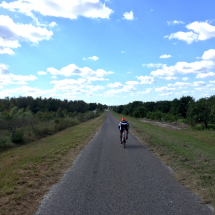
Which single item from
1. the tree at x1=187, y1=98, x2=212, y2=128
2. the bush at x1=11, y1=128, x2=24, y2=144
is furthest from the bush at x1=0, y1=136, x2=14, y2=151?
the tree at x1=187, y1=98, x2=212, y2=128

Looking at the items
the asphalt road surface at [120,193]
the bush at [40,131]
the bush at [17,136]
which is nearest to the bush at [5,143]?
the bush at [17,136]

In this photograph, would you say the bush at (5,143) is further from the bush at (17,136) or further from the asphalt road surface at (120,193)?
the asphalt road surface at (120,193)

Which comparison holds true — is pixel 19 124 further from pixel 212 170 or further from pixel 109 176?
pixel 212 170

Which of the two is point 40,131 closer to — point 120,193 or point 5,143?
point 5,143

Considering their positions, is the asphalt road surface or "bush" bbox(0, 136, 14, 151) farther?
"bush" bbox(0, 136, 14, 151)

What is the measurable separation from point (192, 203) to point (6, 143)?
1471 centimetres

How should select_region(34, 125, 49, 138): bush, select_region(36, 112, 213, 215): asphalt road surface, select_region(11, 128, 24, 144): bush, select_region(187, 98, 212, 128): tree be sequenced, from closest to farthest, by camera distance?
select_region(36, 112, 213, 215): asphalt road surface → select_region(11, 128, 24, 144): bush → select_region(34, 125, 49, 138): bush → select_region(187, 98, 212, 128): tree

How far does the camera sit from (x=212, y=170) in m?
6.61

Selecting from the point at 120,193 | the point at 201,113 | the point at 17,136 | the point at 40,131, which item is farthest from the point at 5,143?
the point at 201,113

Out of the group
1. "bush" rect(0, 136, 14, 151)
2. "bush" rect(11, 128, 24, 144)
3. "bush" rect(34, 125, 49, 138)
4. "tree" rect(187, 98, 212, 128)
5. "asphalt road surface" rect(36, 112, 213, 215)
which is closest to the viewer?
"asphalt road surface" rect(36, 112, 213, 215)

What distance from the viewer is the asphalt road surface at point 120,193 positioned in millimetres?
3996

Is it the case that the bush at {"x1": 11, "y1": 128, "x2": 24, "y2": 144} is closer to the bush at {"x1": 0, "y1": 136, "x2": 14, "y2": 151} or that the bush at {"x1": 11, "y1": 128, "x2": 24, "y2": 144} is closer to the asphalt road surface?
the bush at {"x1": 0, "y1": 136, "x2": 14, "y2": 151}

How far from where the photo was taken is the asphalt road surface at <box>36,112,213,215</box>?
400cm

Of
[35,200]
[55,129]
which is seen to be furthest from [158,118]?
[35,200]
